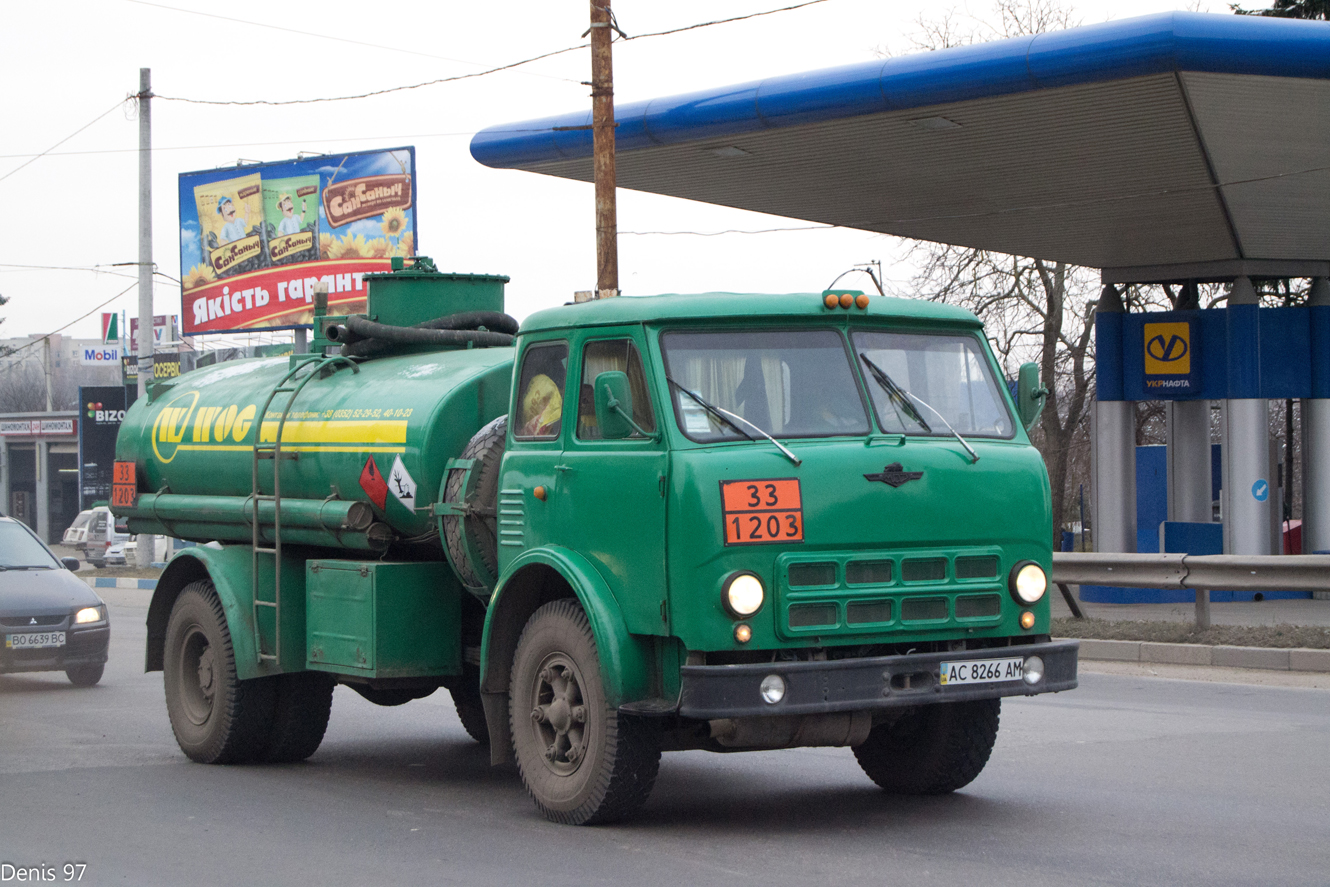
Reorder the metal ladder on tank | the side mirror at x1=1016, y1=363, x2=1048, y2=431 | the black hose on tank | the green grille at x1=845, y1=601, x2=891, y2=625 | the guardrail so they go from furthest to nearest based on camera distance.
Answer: the guardrail < the black hose on tank < the metal ladder on tank < the side mirror at x1=1016, y1=363, x2=1048, y2=431 < the green grille at x1=845, y1=601, x2=891, y2=625

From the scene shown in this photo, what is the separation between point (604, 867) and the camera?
20.2 feet

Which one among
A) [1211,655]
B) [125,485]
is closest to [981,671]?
[125,485]

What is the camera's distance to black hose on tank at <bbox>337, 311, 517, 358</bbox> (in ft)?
30.2

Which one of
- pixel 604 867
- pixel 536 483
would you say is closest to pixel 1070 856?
pixel 604 867

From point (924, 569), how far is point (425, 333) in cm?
383

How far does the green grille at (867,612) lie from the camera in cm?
645

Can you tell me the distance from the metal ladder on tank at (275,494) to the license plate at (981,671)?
4.15 meters

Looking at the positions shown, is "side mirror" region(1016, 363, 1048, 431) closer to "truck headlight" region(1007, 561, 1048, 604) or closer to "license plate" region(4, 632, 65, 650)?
"truck headlight" region(1007, 561, 1048, 604)

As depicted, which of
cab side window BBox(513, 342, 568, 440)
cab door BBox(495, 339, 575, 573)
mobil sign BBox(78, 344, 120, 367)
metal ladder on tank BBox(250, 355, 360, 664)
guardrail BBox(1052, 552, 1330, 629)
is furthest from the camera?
mobil sign BBox(78, 344, 120, 367)

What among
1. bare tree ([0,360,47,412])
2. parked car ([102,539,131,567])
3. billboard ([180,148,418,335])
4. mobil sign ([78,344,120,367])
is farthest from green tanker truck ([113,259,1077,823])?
bare tree ([0,360,47,412])

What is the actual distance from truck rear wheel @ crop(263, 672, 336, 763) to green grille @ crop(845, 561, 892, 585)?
4.17 meters

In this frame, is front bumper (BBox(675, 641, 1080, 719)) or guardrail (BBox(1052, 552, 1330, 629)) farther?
guardrail (BBox(1052, 552, 1330, 629))

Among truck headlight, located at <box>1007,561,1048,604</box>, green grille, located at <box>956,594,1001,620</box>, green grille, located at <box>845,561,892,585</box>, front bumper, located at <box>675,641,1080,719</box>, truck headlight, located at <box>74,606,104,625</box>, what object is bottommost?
truck headlight, located at <box>74,606,104,625</box>

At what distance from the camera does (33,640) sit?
13422mm
